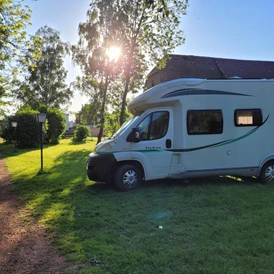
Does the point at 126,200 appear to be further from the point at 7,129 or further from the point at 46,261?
the point at 7,129

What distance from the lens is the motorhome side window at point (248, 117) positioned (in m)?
7.94

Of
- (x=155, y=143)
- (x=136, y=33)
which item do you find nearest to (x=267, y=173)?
(x=155, y=143)

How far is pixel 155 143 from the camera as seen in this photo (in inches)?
298

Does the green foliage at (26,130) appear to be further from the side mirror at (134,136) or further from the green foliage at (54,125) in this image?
the side mirror at (134,136)

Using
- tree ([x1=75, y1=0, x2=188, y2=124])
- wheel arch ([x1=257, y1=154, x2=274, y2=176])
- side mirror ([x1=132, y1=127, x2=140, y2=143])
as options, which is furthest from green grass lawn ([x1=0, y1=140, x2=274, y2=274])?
tree ([x1=75, y1=0, x2=188, y2=124])

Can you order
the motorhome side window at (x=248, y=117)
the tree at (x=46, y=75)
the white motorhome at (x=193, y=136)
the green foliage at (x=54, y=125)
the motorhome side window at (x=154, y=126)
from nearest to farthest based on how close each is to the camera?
the white motorhome at (x=193, y=136), the motorhome side window at (x=154, y=126), the motorhome side window at (x=248, y=117), the green foliage at (x=54, y=125), the tree at (x=46, y=75)

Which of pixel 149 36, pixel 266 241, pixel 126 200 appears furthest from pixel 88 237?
pixel 149 36

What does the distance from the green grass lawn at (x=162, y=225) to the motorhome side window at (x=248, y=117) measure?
179 cm

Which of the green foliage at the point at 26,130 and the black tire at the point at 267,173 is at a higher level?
the green foliage at the point at 26,130

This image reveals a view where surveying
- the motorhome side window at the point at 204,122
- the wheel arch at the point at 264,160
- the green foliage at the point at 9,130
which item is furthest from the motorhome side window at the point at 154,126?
the green foliage at the point at 9,130

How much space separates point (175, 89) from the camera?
25.0ft

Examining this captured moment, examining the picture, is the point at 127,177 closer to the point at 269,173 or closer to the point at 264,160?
the point at 264,160

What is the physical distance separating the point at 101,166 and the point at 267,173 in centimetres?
485

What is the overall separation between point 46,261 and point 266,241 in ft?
10.4
